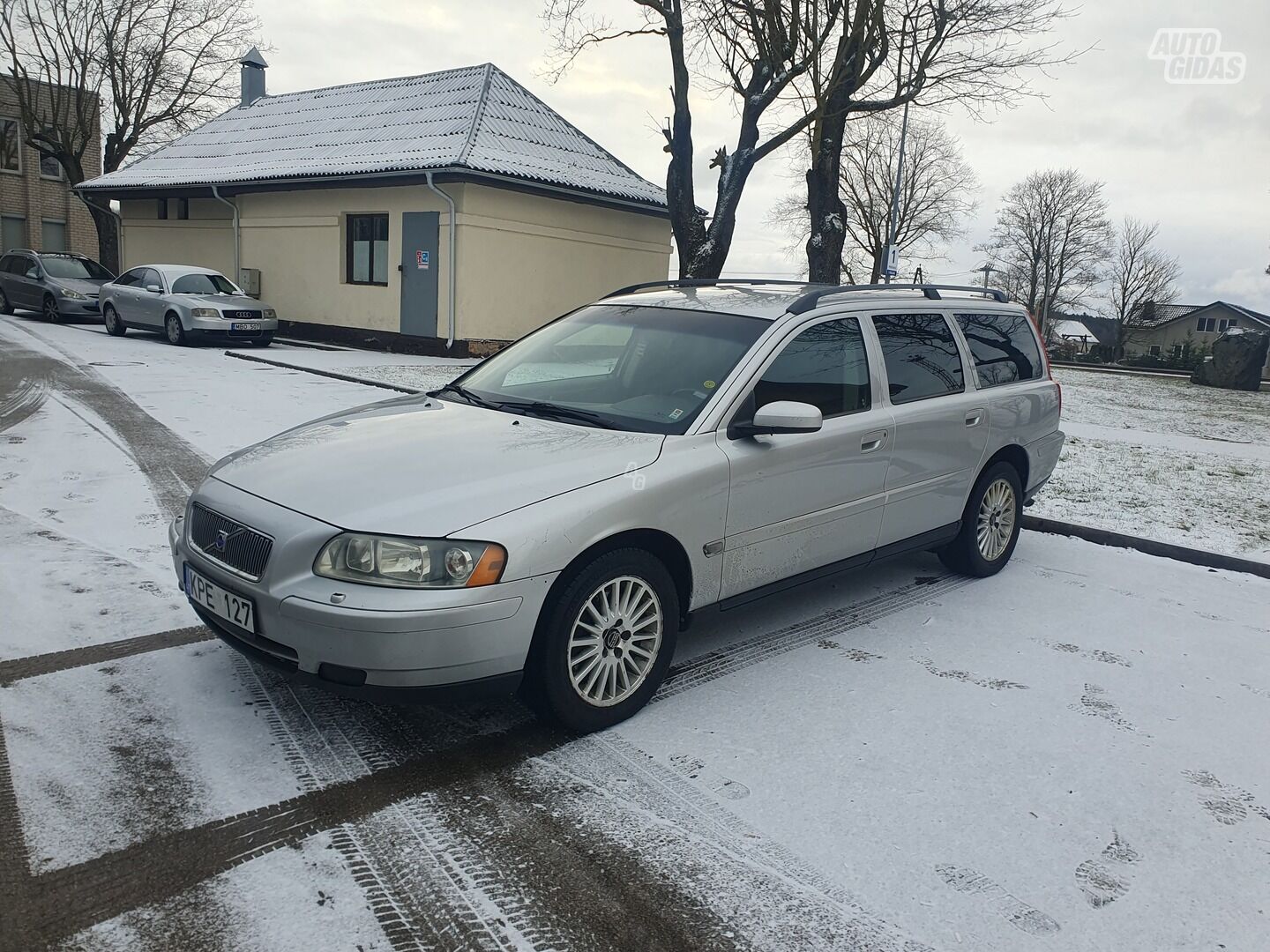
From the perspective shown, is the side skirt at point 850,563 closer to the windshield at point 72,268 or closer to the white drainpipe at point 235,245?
the white drainpipe at point 235,245

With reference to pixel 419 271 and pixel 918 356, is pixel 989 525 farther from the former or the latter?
pixel 419 271

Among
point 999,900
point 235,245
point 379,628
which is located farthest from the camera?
point 235,245

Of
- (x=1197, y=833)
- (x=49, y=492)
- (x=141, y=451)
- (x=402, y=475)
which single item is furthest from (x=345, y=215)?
(x=1197, y=833)

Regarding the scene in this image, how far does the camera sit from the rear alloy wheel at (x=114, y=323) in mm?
19875

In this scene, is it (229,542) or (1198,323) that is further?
(1198,323)

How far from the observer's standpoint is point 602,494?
139 inches

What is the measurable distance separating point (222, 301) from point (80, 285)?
6.48 meters

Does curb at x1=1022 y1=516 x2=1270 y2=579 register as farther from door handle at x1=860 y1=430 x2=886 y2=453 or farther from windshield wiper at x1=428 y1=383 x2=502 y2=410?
windshield wiper at x1=428 y1=383 x2=502 y2=410

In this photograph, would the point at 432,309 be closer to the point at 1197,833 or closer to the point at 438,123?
the point at 438,123

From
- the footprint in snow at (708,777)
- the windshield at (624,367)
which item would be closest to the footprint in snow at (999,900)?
the footprint in snow at (708,777)

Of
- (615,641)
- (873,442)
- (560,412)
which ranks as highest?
(560,412)

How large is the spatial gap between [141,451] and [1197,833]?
26.2 ft

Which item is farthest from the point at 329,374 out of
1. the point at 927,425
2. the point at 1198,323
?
the point at 1198,323

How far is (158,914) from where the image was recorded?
2570 millimetres
